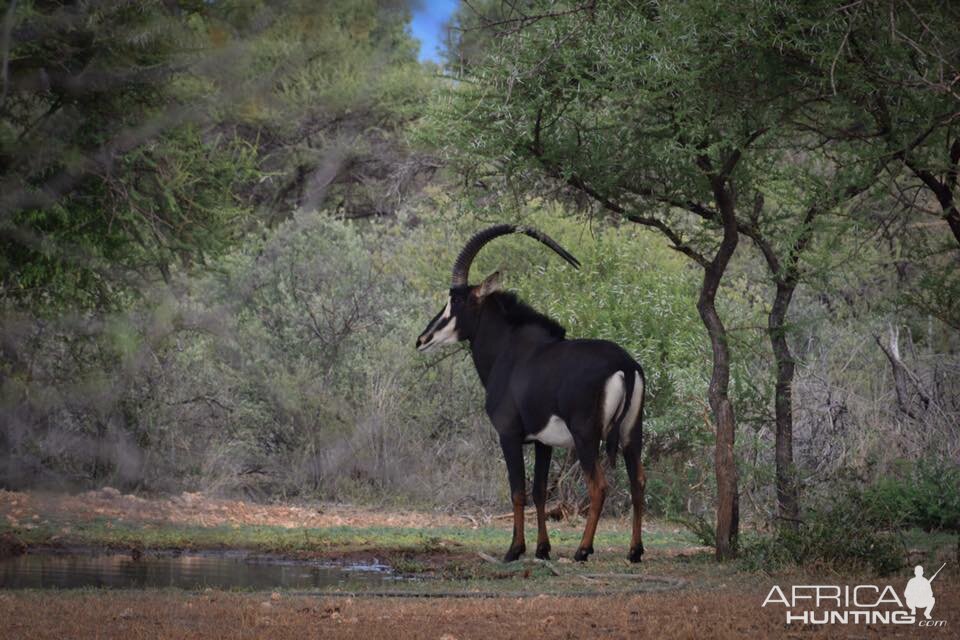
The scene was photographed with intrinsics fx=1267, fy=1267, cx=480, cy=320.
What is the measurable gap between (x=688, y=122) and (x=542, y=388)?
111 inches

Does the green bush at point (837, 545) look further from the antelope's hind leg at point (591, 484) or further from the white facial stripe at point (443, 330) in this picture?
the white facial stripe at point (443, 330)

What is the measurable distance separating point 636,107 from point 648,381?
687cm

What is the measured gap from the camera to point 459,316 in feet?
43.2

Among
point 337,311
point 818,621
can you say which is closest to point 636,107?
point 818,621

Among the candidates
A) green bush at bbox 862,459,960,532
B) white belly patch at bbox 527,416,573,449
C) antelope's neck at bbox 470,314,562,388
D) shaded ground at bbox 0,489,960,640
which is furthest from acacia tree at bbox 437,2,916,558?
green bush at bbox 862,459,960,532

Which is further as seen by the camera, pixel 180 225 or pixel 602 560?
pixel 180 225

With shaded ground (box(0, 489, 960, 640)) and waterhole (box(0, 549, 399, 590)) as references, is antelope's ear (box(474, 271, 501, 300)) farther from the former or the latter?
waterhole (box(0, 549, 399, 590))

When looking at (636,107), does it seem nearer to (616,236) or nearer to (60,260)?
(60,260)

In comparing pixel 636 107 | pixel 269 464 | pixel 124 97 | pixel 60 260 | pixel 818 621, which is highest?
pixel 124 97

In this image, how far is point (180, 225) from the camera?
1647 centimetres

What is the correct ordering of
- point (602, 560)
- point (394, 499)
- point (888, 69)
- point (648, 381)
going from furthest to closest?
point (394, 499) < point (648, 381) < point (602, 560) < point (888, 69)

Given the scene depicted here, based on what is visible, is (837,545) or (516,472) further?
(516,472)

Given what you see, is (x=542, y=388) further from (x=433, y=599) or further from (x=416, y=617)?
(x=416, y=617)

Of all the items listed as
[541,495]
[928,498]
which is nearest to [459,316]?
[541,495]
